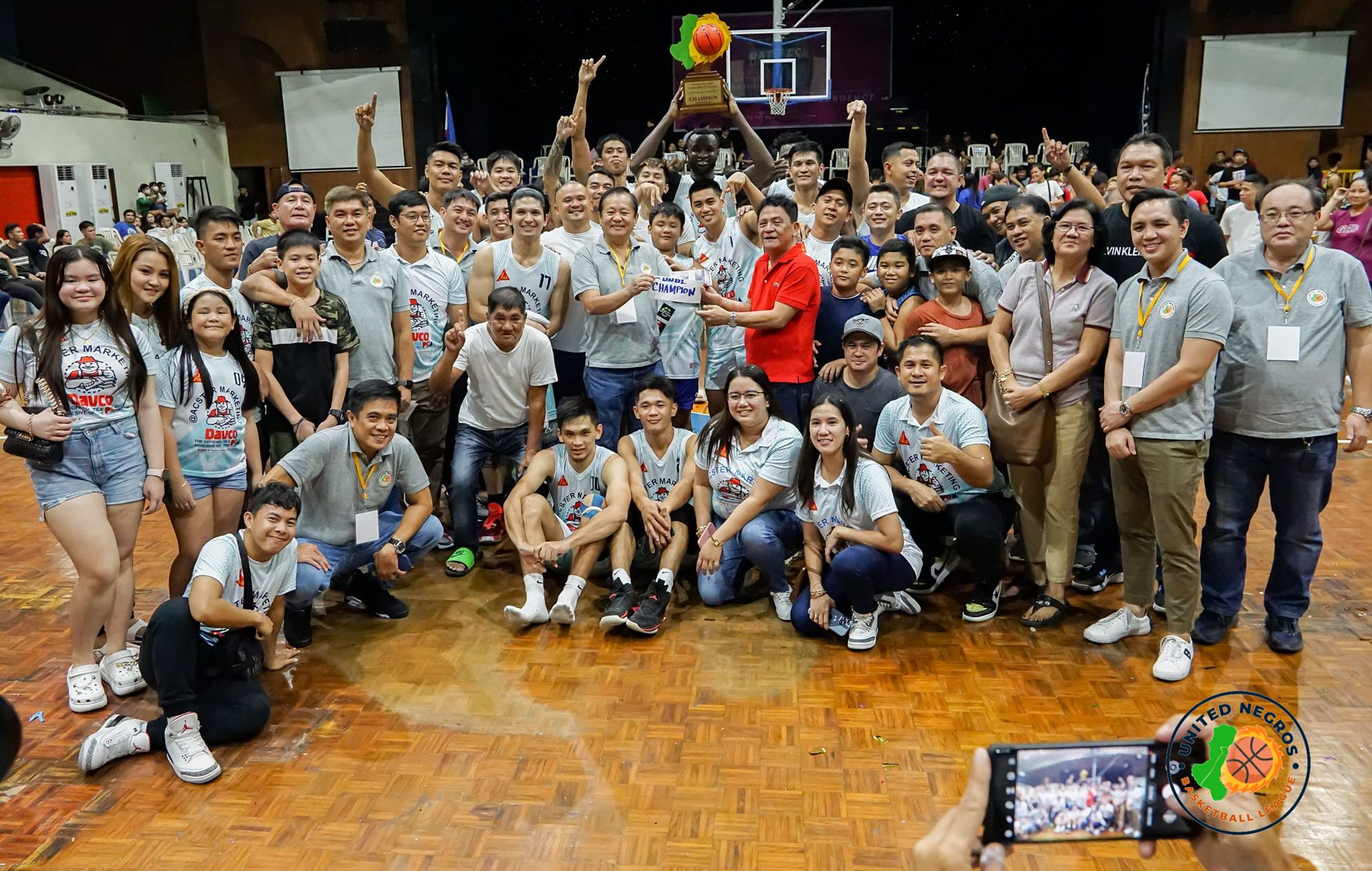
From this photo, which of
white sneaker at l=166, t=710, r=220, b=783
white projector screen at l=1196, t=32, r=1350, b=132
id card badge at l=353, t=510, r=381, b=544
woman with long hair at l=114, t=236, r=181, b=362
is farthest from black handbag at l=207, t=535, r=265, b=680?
white projector screen at l=1196, t=32, r=1350, b=132

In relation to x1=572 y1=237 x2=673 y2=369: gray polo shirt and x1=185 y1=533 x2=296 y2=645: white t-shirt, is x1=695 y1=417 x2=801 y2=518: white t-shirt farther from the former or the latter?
x1=185 y1=533 x2=296 y2=645: white t-shirt

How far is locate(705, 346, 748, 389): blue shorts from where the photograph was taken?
5062 mm

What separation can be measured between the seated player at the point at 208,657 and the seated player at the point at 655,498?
1.40 m

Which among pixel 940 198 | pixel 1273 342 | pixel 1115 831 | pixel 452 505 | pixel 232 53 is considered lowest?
pixel 452 505

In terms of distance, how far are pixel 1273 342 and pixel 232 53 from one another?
1866cm

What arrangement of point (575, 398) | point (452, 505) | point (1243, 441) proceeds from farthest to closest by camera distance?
point (452, 505)
point (575, 398)
point (1243, 441)

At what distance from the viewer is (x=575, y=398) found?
458 cm

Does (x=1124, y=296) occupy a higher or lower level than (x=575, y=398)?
higher

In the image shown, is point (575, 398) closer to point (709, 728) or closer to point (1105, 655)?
point (709, 728)

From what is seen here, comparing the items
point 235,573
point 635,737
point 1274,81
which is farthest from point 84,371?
point 1274,81

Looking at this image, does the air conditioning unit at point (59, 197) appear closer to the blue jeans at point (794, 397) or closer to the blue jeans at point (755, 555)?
the blue jeans at point (794, 397)

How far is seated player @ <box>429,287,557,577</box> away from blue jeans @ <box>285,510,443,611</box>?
43cm

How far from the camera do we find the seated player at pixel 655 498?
4383 mm

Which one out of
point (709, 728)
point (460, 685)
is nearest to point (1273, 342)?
point (709, 728)
